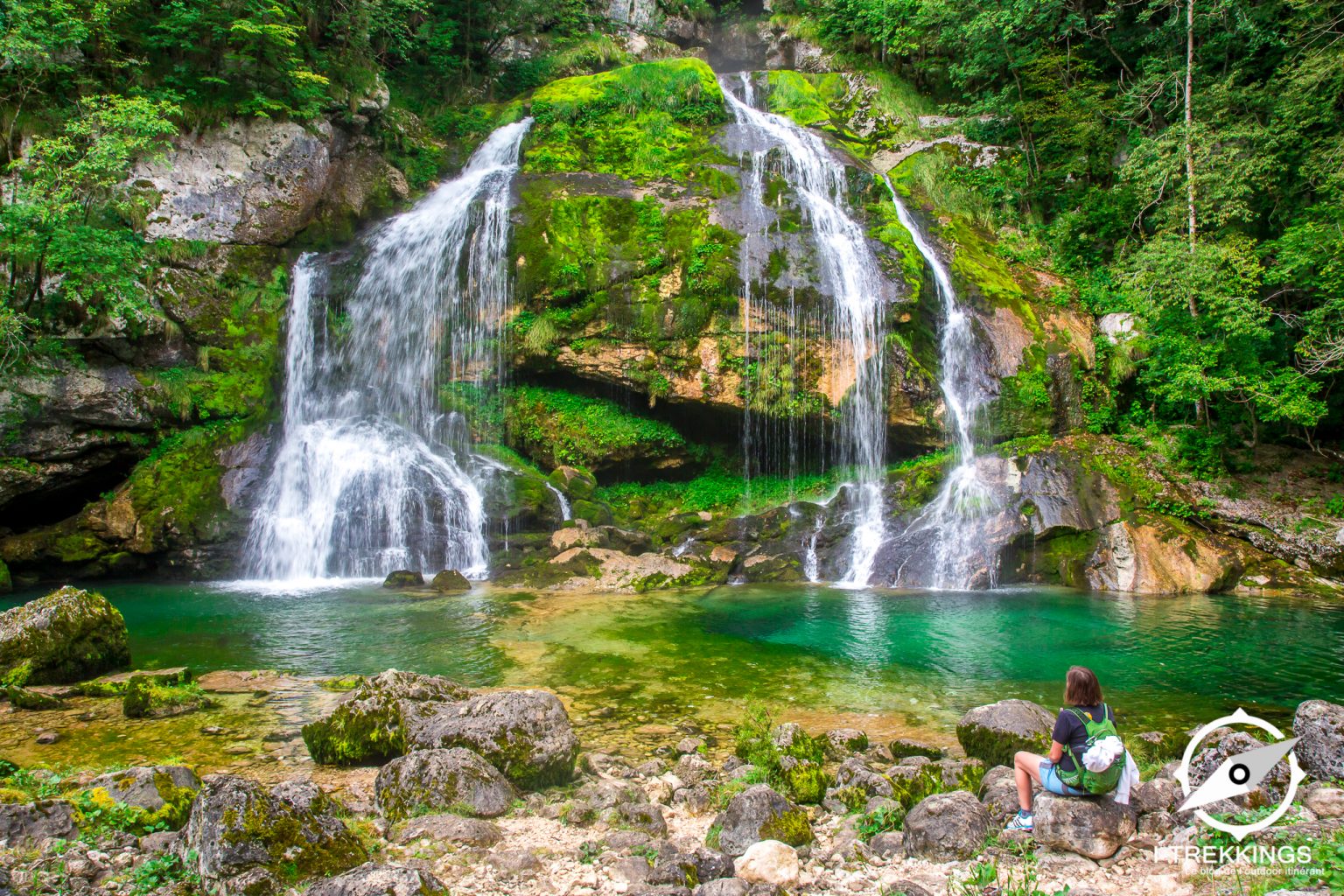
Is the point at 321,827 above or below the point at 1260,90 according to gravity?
below

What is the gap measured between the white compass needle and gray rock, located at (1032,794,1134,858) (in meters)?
0.49

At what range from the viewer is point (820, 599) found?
1252 cm

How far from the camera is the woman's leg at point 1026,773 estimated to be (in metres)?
4.05

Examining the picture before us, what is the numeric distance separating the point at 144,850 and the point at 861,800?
419 centimetres

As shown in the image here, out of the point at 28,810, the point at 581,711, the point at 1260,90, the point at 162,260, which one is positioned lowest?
the point at 581,711

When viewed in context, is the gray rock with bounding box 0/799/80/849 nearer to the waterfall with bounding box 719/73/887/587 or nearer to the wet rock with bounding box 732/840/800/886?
the wet rock with bounding box 732/840/800/886

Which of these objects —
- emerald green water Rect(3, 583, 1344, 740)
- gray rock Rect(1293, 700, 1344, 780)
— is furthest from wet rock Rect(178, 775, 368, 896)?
gray rock Rect(1293, 700, 1344, 780)

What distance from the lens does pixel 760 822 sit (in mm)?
4199

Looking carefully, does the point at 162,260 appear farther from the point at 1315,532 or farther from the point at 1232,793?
the point at 1315,532

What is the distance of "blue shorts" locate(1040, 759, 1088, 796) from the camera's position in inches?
153

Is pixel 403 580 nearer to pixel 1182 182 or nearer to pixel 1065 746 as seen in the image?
pixel 1065 746

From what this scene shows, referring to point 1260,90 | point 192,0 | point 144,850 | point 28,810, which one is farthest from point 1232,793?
point 192,0

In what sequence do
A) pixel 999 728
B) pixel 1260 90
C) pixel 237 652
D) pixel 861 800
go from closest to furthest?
pixel 861 800
pixel 999 728
pixel 237 652
pixel 1260 90

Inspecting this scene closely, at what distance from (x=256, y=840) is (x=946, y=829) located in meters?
3.65
